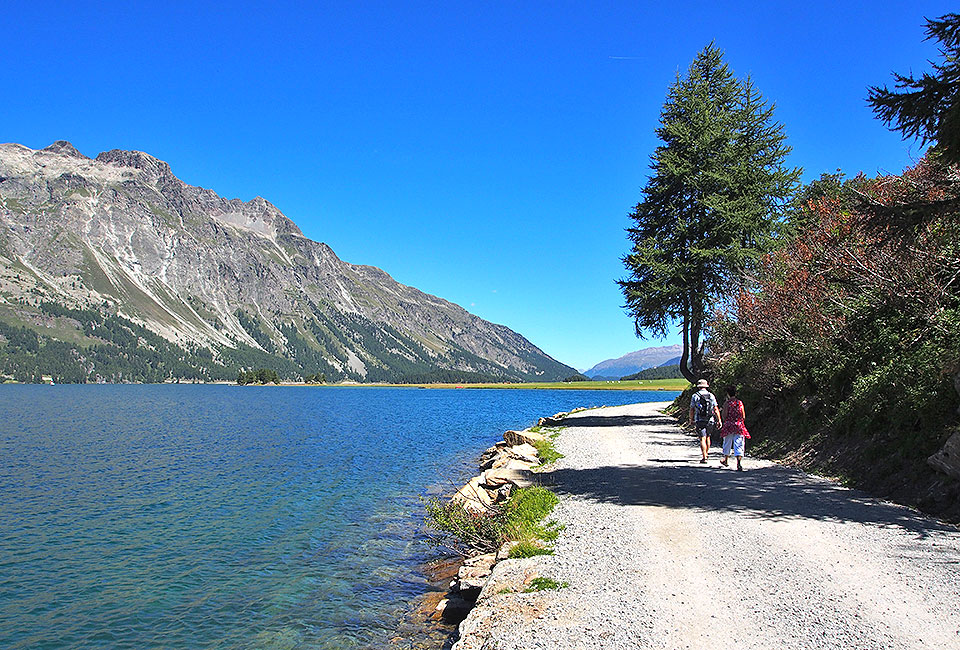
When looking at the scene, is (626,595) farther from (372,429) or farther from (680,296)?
(372,429)

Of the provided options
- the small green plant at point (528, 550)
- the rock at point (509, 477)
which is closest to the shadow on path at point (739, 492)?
the rock at point (509, 477)

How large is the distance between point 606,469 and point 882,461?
25.5 ft

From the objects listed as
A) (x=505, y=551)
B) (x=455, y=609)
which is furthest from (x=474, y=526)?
(x=455, y=609)

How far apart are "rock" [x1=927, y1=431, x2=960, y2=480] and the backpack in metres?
7.68

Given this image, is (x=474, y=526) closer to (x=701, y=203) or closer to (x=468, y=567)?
(x=468, y=567)

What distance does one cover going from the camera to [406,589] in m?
13.1

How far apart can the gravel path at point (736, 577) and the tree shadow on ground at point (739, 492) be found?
A: 0.06m

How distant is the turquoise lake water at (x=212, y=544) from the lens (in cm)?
1164

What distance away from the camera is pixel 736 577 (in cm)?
842

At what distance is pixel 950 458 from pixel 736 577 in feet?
20.1

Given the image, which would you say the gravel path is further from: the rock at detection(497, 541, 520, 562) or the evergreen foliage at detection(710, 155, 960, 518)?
the evergreen foliage at detection(710, 155, 960, 518)

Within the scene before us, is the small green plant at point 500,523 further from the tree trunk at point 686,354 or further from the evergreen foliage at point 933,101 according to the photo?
the tree trunk at point 686,354

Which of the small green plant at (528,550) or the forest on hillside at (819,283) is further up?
the forest on hillside at (819,283)

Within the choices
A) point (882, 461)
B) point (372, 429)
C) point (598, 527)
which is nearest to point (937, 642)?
point (598, 527)
